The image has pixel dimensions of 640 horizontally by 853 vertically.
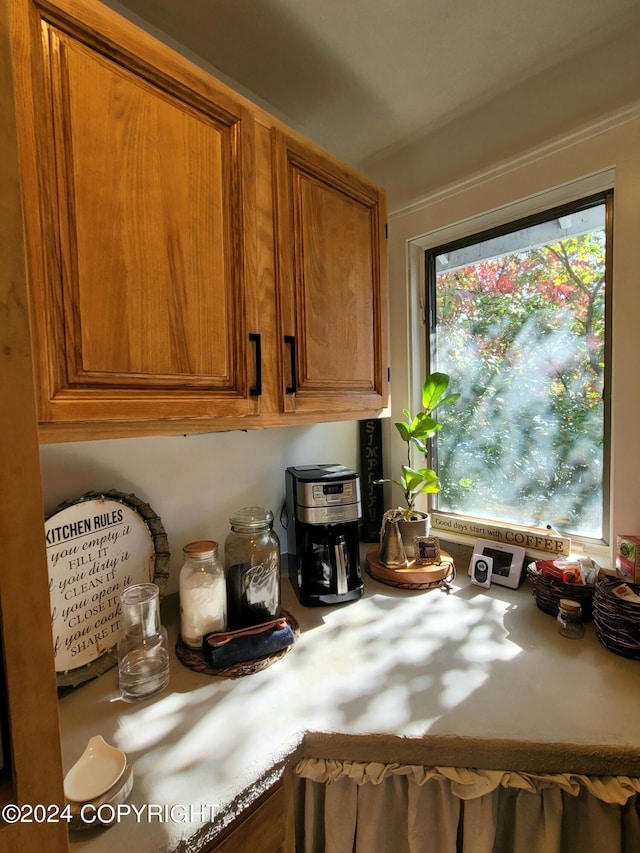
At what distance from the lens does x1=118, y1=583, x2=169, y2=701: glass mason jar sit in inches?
32.2

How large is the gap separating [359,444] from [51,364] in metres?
1.27

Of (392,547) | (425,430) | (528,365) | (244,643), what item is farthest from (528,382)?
(244,643)

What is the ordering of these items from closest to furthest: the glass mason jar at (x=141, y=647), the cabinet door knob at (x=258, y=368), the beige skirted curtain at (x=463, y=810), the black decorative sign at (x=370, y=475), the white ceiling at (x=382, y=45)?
the beige skirted curtain at (x=463, y=810) → the glass mason jar at (x=141, y=647) → the cabinet door knob at (x=258, y=368) → the white ceiling at (x=382, y=45) → the black decorative sign at (x=370, y=475)

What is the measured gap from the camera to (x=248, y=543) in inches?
42.5

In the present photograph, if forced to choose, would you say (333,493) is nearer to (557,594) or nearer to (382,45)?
(557,594)

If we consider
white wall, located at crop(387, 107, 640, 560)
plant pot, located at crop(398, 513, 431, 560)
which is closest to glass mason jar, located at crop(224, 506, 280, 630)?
plant pot, located at crop(398, 513, 431, 560)

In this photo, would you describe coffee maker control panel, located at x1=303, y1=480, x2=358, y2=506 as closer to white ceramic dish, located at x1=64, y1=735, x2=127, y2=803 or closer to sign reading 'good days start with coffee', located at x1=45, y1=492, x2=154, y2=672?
sign reading 'good days start with coffee', located at x1=45, y1=492, x2=154, y2=672

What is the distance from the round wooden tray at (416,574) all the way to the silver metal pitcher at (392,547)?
2cm

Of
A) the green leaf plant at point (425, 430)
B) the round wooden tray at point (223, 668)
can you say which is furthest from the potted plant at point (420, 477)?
the round wooden tray at point (223, 668)

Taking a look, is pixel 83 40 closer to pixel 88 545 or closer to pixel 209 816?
pixel 88 545

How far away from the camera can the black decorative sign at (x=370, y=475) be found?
1668 millimetres

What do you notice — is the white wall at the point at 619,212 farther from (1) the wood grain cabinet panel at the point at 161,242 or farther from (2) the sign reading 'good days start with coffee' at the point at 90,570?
(2) the sign reading 'good days start with coffee' at the point at 90,570

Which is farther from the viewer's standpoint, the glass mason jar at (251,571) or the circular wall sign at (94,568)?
the glass mason jar at (251,571)

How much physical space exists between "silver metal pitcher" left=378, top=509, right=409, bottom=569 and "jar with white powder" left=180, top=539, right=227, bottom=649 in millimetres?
612
